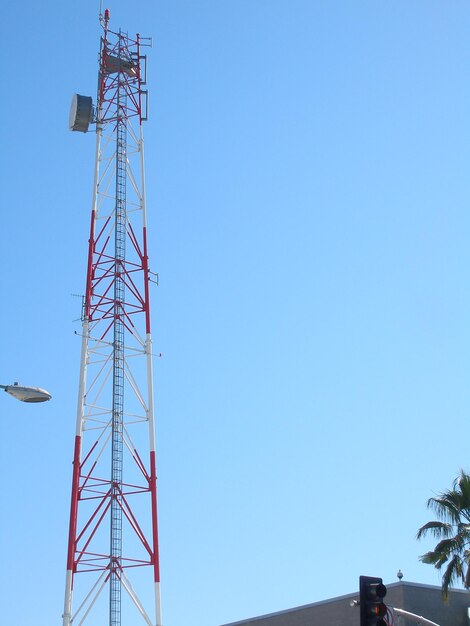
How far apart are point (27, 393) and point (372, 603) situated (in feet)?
26.4

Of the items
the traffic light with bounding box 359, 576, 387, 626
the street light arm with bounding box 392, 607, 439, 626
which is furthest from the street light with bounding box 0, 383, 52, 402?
the street light arm with bounding box 392, 607, 439, 626

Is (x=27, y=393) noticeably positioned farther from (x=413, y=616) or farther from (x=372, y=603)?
(x=413, y=616)

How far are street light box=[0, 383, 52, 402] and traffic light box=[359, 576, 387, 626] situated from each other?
7454 mm

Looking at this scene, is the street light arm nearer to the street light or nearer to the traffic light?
the traffic light

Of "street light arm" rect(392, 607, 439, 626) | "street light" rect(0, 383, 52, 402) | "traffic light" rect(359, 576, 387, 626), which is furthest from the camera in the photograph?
"street light arm" rect(392, 607, 439, 626)

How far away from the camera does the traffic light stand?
17.7 m

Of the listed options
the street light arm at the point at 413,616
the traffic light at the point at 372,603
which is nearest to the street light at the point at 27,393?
the traffic light at the point at 372,603

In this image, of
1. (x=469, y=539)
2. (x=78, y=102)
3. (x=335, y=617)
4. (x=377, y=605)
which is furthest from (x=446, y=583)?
(x=78, y=102)

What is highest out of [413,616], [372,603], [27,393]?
[27,393]

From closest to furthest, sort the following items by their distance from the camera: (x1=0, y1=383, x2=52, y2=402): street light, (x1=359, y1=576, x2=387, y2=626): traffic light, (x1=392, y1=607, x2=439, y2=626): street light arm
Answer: (x1=359, y1=576, x2=387, y2=626): traffic light, (x1=0, y1=383, x2=52, y2=402): street light, (x1=392, y1=607, x2=439, y2=626): street light arm

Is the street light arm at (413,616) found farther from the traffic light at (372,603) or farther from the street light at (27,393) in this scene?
the street light at (27,393)

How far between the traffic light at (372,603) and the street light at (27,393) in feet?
24.5

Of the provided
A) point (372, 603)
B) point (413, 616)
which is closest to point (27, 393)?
point (372, 603)

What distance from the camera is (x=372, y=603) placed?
17.8m
